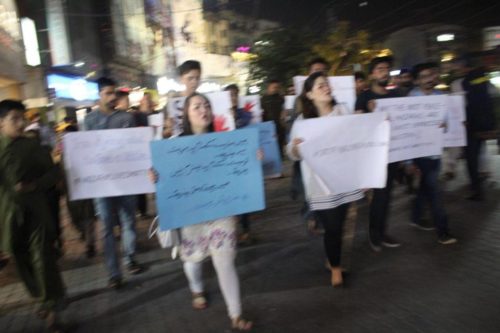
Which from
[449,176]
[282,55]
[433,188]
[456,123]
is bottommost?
[449,176]

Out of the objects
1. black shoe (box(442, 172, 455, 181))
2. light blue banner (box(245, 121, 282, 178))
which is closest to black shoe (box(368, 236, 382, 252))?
light blue banner (box(245, 121, 282, 178))

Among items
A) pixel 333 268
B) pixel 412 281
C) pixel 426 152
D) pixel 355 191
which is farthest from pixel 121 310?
pixel 426 152

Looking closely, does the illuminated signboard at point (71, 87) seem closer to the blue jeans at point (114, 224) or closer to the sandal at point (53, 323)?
the blue jeans at point (114, 224)

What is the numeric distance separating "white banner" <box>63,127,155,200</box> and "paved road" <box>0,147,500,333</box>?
103cm

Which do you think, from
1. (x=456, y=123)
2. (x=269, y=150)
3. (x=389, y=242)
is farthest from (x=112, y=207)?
(x=456, y=123)

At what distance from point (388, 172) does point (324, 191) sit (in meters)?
1.27

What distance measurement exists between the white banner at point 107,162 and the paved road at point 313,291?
103 cm

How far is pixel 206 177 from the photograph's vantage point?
329 centimetres

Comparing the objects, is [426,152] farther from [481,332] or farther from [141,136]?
[141,136]

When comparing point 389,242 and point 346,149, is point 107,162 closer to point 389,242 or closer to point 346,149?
point 346,149

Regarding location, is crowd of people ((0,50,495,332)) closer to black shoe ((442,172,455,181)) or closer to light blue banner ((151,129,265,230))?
light blue banner ((151,129,265,230))

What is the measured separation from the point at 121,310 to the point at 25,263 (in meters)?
0.89

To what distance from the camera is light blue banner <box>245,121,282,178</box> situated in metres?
6.16

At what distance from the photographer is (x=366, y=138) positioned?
3.92 m
